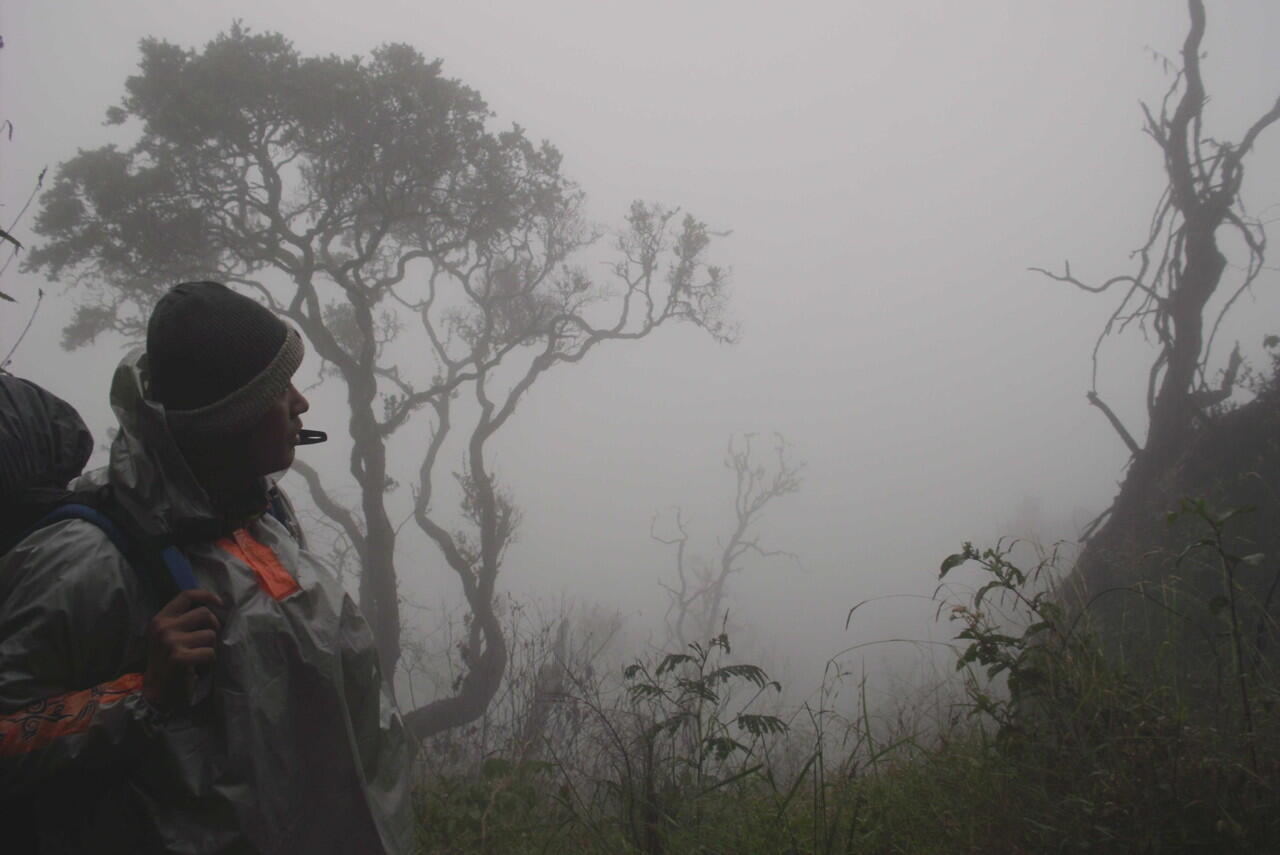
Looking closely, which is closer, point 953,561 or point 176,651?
point 176,651

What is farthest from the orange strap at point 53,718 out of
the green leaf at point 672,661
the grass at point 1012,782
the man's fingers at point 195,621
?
the green leaf at point 672,661

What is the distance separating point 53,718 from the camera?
1.00m

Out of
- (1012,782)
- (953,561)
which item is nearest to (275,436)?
(953,561)

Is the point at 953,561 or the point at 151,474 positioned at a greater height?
the point at 151,474

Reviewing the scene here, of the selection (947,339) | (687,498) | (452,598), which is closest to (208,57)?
(452,598)

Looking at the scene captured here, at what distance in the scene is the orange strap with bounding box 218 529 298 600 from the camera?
1.31 m

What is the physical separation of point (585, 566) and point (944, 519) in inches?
1474

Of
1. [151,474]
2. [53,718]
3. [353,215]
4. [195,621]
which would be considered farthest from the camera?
[353,215]

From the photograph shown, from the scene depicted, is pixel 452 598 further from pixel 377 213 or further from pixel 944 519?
pixel 944 519

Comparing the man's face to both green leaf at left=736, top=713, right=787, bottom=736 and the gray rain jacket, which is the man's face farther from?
green leaf at left=736, top=713, right=787, bottom=736

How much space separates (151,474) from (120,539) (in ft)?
0.40

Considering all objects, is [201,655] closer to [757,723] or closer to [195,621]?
[195,621]

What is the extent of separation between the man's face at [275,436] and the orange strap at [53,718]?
1.65ft

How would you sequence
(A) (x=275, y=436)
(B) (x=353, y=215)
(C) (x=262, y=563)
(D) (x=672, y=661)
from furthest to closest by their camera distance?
(B) (x=353, y=215) < (D) (x=672, y=661) < (A) (x=275, y=436) < (C) (x=262, y=563)
